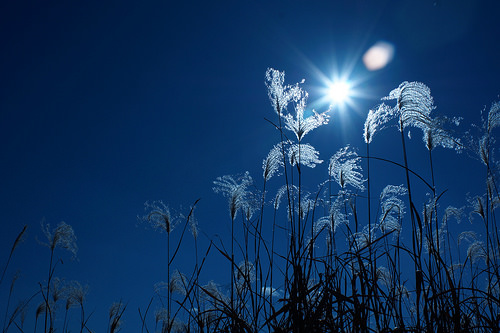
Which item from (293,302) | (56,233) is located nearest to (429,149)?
(293,302)

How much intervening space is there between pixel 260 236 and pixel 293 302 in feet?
2.67

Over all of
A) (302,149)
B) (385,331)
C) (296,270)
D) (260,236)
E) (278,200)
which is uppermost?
(302,149)

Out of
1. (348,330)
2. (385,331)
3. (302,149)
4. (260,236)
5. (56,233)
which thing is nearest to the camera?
(385,331)

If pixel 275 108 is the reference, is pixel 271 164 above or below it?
below

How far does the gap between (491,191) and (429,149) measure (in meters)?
0.65

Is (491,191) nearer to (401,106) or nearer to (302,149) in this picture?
(401,106)

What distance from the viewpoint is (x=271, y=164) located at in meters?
3.26

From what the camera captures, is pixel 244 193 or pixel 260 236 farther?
pixel 244 193

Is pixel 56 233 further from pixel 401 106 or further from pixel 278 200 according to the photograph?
pixel 401 106

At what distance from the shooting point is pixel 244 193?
338 cm

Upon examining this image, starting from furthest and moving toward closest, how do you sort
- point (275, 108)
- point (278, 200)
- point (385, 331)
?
point (278, 200)
point (275, 108)
point (385, 331)

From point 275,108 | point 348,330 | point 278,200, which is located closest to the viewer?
point 348,330

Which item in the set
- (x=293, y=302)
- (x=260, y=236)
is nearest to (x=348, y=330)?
(x=293, y=302)

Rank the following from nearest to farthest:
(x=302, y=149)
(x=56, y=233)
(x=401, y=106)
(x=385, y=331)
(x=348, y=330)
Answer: (x=385, y=331) → (x=348, y=330) → (x=401, y=106) → (x=302, y=149) → (x=56, y=233)
